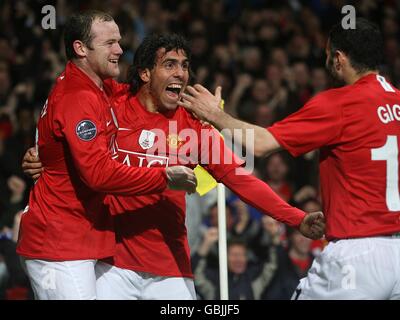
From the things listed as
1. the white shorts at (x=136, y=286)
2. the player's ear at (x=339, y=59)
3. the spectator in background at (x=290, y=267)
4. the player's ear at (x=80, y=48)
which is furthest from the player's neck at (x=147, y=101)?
the spectator in background at (x=290, y=267)

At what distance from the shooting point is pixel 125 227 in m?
6.05

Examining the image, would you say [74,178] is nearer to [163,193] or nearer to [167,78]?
[163,193]

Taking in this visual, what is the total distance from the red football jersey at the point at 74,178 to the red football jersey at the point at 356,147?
36.7 inches

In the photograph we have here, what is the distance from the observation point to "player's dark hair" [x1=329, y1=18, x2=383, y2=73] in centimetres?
528

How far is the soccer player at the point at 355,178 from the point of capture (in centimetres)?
506

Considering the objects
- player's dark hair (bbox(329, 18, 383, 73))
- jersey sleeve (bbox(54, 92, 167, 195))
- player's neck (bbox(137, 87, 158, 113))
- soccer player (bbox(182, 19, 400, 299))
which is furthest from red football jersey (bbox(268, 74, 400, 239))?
player's neck (bbox(137, 87, 158, 113))

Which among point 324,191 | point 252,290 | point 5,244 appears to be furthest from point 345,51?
point 5,244

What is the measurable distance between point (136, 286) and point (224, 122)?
139cm

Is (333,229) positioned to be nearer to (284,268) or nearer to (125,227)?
(125,227)

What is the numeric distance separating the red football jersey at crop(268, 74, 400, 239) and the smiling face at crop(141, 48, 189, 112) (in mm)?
1155

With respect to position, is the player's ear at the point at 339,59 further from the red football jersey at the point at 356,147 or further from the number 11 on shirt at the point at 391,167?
the number 11 on shirt at the point at 391,167

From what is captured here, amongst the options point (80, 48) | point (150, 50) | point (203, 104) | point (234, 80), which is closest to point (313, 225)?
point (203, 104)

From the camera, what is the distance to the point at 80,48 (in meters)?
5.63

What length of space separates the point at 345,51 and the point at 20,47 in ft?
24.9
